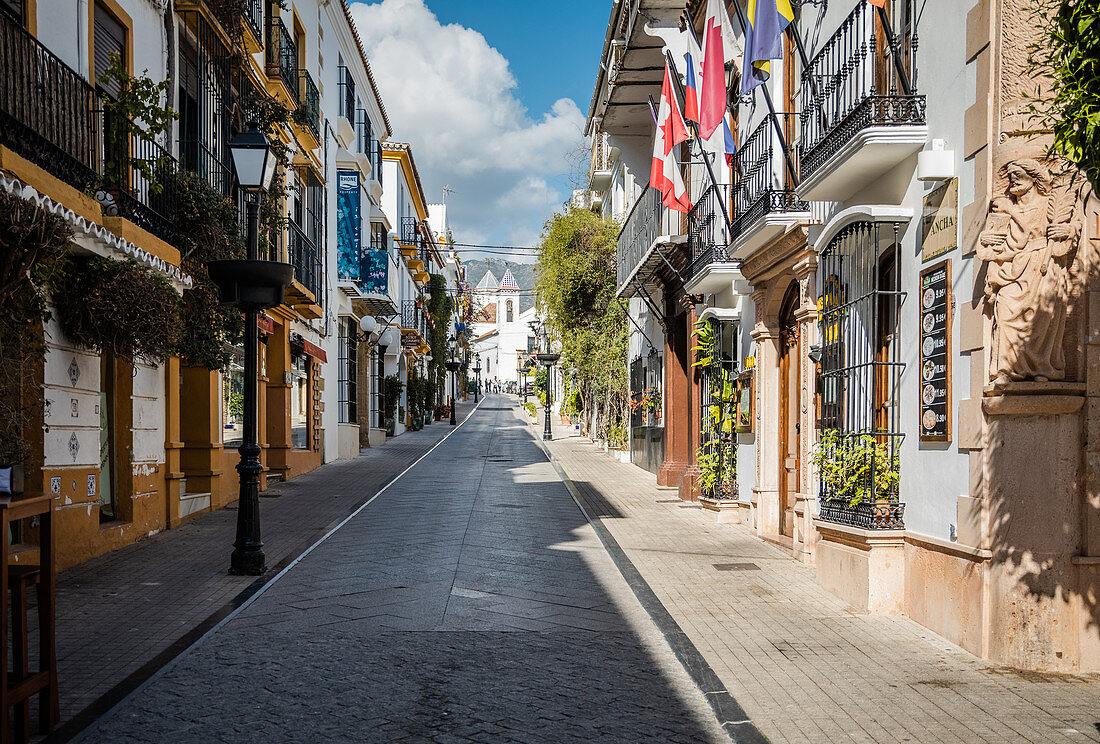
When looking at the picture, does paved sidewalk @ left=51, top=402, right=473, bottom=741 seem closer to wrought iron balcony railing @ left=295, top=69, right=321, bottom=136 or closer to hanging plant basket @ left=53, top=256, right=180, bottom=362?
hanging plant basket @ left=53, top=256, right=180, bottom=362

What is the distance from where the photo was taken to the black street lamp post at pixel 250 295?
9344 millimetres

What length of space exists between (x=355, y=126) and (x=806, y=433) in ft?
71.6

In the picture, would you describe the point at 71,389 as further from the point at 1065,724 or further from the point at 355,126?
the point at 355,126

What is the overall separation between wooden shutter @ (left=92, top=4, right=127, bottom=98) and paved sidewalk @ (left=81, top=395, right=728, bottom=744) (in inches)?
229

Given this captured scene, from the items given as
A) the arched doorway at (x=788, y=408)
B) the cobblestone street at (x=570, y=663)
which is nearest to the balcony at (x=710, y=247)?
the arched doorway at (x=788, y=408)

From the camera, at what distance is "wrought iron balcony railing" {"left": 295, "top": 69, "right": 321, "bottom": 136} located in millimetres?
21000

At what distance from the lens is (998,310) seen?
6355mm

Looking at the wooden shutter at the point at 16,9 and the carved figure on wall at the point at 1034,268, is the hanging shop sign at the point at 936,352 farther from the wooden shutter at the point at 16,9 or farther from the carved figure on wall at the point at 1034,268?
the wooden shutter at the point at 16,9

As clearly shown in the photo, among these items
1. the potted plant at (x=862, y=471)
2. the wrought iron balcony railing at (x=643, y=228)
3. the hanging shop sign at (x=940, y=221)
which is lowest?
the potted plant at (x=862, y=471)

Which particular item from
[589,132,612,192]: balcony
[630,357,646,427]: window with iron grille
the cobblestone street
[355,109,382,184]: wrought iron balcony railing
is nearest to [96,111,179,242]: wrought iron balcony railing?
the cobblestone street

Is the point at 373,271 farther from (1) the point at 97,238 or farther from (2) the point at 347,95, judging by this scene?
(1) the point at 97,238

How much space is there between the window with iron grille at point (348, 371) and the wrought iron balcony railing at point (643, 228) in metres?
9.36

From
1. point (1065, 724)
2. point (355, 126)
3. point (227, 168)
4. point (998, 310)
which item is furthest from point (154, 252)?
point (355, 126)

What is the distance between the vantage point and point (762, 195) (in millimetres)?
11523
